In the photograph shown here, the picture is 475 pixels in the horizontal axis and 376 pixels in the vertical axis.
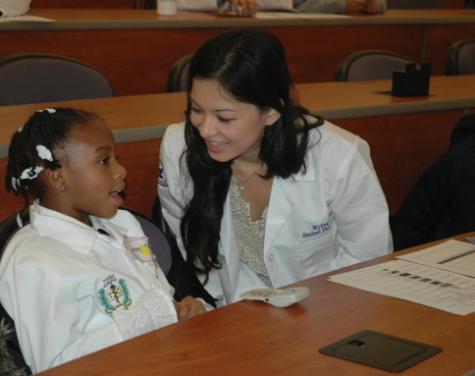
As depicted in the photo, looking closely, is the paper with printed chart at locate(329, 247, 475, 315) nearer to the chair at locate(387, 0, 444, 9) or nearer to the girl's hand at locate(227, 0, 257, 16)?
the girl's hand at locate(227, 0, 257, 16)

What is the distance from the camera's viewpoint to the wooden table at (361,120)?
273 cm

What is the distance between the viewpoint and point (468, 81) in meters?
3.99

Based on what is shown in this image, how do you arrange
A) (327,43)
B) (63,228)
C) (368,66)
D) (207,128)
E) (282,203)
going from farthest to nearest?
(327,43), (368,66), (282,203), (207,128), (63,228)

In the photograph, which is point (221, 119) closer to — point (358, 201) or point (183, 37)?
point (358, 201)

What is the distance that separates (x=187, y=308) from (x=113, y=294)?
0.25 metres

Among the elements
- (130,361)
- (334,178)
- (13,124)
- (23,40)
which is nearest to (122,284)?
(130,361)

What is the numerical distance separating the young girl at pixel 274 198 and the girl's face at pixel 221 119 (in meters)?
0.01

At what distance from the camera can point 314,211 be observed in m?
2.38

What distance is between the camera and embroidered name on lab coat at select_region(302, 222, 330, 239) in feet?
7.82

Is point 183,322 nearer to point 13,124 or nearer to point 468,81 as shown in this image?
point 13,124

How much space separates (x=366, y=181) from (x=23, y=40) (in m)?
2.24

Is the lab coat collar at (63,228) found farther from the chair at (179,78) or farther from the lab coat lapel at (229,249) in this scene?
the chair at (179,78)

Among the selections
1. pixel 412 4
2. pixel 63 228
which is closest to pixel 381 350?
pixel 63 228

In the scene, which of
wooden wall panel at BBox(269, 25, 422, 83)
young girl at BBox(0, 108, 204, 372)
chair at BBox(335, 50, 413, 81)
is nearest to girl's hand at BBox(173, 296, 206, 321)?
young girl at BBox(0, 108, 204, 372)
